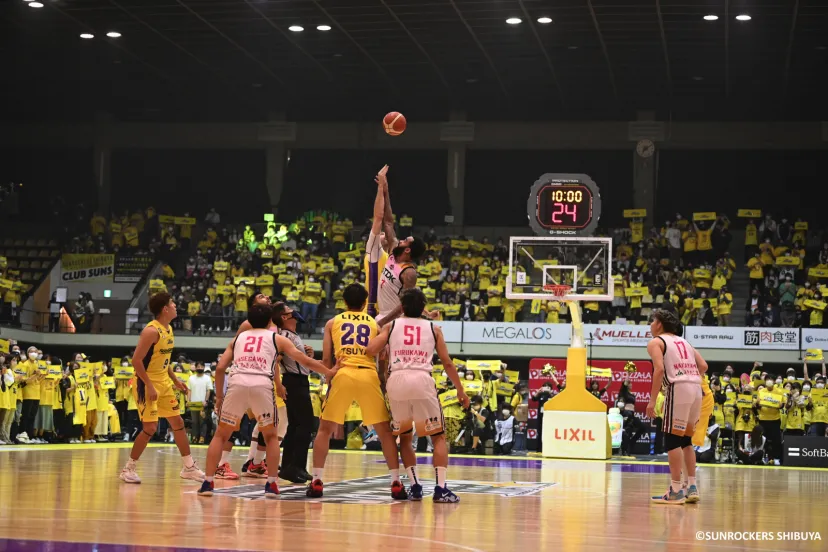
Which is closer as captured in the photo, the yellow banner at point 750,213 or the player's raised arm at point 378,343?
the player's raised arm at point 378,343

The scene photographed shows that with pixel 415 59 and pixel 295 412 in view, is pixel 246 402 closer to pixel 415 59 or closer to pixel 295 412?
pixel 295 412

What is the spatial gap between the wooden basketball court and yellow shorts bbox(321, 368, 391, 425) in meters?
0.80

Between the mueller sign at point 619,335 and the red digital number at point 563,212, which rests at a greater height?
the red digital number at point 563,212

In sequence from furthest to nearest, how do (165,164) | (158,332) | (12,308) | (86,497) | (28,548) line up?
(165,164) → (12,308) → (158,332) → (86,497) → (28,548)

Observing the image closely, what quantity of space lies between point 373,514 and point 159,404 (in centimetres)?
380

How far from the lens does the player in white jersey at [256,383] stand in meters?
10.4

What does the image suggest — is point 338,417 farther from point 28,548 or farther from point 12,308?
point 12,308

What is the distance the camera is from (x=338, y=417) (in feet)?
33.7

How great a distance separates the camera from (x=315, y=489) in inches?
417

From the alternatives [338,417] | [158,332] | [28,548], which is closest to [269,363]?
[338,417]

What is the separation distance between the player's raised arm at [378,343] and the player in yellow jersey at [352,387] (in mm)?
86

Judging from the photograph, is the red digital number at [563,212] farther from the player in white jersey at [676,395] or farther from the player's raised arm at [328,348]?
the player's raised arm at [328,348]

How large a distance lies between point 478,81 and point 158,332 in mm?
25784

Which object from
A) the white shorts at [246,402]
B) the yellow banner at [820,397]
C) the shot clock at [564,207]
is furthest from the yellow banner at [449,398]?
the white shorts at [246,402]
